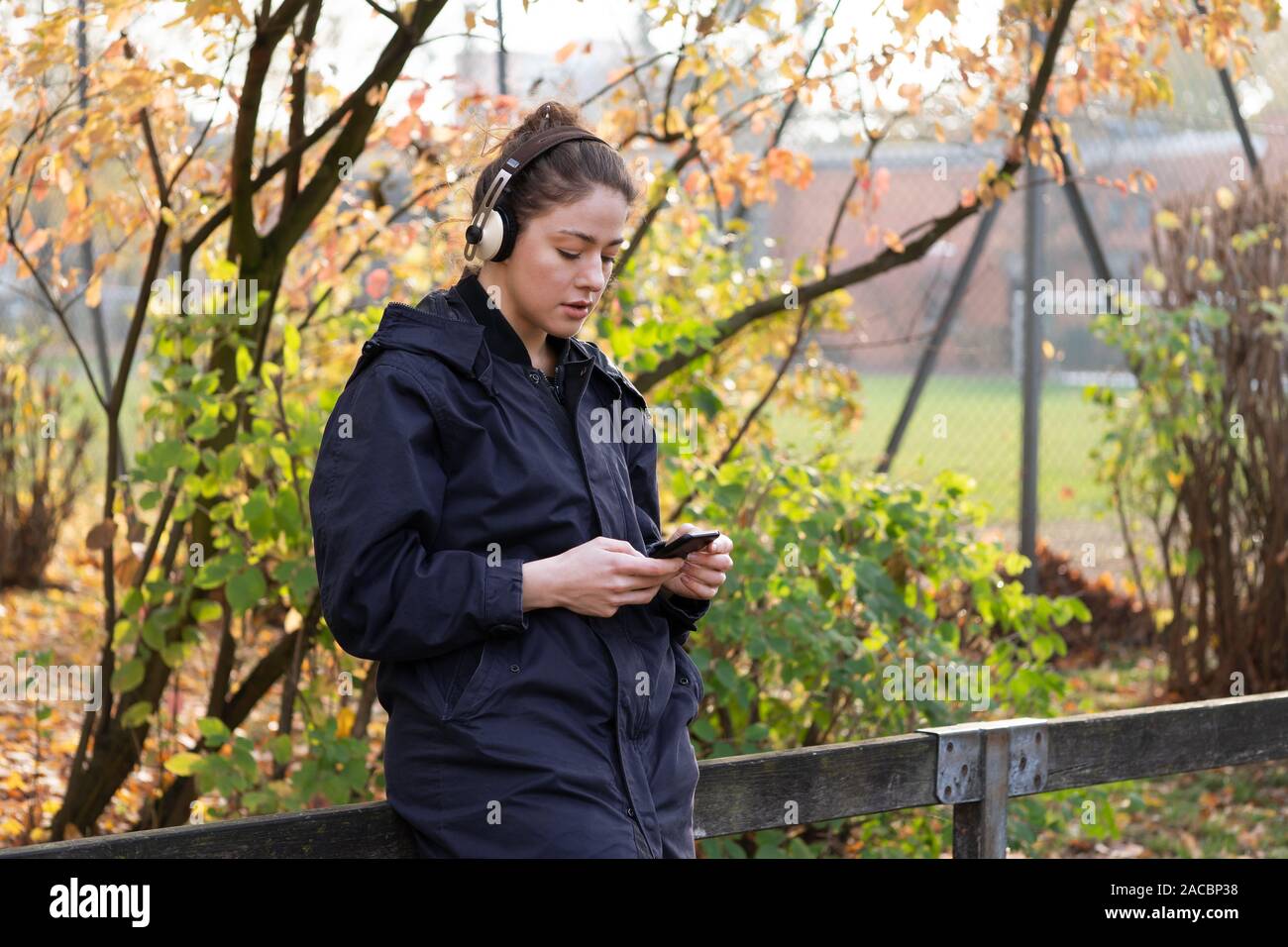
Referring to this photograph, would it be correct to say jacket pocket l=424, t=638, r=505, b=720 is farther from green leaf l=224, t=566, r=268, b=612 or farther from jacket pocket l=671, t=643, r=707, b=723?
green leaf l=224, t=566, r=268, b=612

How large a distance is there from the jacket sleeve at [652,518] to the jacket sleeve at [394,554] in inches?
12.9

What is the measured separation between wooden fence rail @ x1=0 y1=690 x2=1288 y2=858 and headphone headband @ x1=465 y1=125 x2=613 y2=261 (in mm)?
836

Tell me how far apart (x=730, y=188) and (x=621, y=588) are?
274cm

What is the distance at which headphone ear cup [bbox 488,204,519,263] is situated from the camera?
2006 mm

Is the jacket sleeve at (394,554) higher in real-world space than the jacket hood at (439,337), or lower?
lower

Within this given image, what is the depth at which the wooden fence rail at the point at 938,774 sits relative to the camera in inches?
82.0

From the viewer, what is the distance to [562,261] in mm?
2014

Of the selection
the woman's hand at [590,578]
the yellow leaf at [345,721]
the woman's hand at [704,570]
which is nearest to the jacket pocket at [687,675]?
the woman's hand at [704,570]

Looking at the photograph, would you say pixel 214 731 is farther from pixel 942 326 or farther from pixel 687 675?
pixel 942 326

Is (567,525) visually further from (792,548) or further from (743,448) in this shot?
(743,448)

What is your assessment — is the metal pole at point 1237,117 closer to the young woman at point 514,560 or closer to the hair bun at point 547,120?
the hair bun at point 547,120

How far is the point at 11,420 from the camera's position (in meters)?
7.84

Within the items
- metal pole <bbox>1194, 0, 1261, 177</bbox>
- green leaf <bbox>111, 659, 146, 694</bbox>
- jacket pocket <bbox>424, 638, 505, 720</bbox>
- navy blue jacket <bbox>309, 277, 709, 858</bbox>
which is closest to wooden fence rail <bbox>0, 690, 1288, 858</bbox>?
navy blue jacket <bbox>309, 277, 709, 858</bbox>

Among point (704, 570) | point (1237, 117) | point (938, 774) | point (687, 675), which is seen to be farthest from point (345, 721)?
point (1237, 117)
